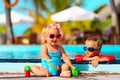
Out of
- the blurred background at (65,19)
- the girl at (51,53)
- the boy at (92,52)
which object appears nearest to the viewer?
the girl at (51,53)

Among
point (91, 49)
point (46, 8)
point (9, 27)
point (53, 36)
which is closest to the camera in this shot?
point (53, 36)

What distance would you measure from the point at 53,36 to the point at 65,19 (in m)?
13.1

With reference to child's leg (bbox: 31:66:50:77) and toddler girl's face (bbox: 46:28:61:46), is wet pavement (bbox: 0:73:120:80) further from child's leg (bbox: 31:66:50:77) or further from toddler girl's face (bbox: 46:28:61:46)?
toddler girl's face (bbox: 46:28:61:46)

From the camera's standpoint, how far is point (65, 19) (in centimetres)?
1878

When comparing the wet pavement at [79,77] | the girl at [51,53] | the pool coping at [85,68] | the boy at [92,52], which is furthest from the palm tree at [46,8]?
the wet pavement at [79,77]

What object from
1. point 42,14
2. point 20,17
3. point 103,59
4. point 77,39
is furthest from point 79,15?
point 103,59

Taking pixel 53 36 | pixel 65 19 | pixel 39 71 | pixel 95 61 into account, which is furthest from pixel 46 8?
pixel 39 71

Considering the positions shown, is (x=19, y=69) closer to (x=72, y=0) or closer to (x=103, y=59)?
(x=103, y=59)

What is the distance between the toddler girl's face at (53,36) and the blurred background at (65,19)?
10527mm

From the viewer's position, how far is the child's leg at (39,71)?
5.61m

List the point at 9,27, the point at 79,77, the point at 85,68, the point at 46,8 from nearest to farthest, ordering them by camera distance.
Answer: the point at 79,77 → the point at 85,68 → the point at 9,27 → the point at 46,8

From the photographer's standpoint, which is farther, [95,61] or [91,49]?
[91,49]

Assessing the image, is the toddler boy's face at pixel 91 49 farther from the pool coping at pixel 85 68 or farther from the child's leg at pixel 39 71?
the child's leg at pixel 39 71

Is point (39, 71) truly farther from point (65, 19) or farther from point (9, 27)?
point (65, 19)
